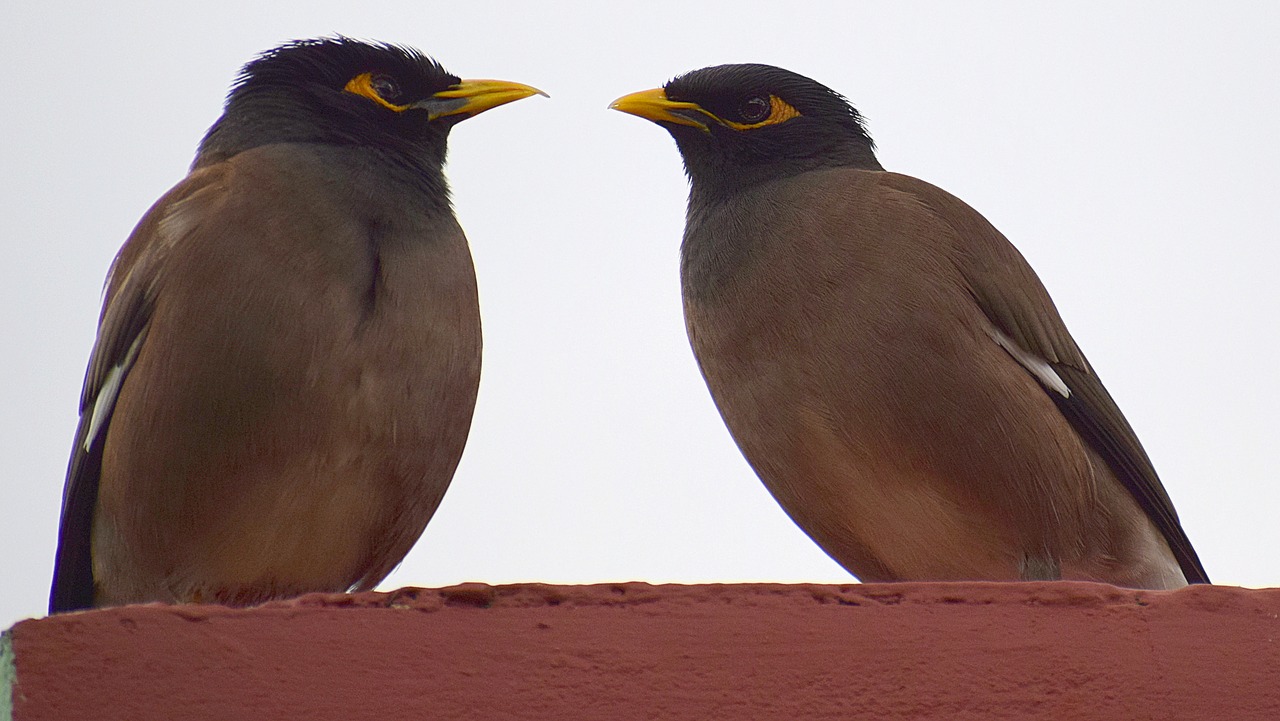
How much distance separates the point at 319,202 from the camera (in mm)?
3369

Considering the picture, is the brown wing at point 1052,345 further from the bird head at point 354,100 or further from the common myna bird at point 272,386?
the common myna bird at point 272,386

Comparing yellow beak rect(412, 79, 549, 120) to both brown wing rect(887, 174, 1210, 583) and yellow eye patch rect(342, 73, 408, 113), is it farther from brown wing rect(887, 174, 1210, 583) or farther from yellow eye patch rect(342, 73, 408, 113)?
brown wing rect(887, 174, 1210, 583)

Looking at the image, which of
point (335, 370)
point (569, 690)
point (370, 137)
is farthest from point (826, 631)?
point (370, 137)

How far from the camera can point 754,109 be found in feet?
13.7

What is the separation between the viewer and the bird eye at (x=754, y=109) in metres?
4.17

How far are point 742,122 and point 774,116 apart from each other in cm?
10

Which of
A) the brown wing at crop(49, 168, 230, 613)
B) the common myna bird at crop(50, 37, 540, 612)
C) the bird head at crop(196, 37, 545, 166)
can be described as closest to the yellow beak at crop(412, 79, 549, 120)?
the bird head at crop(196, 37, 545, 166)

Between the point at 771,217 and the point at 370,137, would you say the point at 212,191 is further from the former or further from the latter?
the point at 771,217

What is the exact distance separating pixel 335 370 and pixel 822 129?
5.80ft

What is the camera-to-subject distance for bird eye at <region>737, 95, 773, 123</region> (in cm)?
417

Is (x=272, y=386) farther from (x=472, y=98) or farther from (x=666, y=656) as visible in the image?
(x=666, y=656)

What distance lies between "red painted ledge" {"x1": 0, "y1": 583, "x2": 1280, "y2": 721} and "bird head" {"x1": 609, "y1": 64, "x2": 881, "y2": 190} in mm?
2261

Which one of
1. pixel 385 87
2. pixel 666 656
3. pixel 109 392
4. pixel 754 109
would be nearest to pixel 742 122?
pixel 754 109

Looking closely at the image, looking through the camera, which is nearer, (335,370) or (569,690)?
(569,690)
